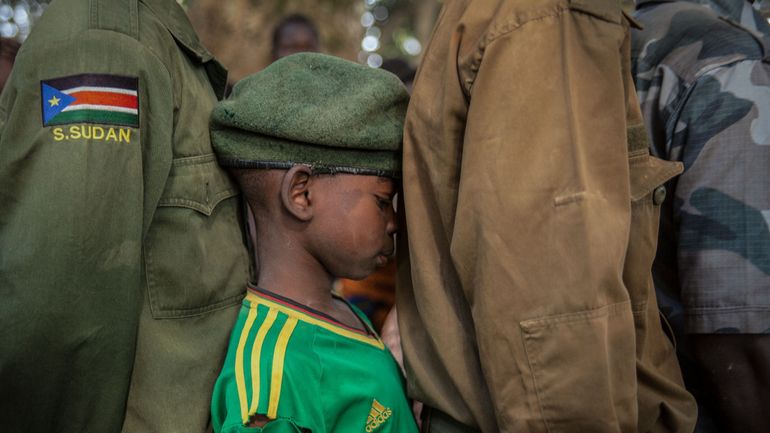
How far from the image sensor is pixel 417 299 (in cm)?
172

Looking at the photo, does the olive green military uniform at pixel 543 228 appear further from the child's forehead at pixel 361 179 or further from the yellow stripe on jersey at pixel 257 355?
the yellow stripe on jersey at pixel 257 355

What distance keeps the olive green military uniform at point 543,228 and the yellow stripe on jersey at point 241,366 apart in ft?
1.47

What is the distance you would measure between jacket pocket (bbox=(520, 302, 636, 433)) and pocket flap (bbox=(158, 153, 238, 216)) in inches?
Result: 35.9

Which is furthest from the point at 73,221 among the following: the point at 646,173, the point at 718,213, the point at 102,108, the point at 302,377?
the point at 718,213

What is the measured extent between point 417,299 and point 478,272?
0.93 ft

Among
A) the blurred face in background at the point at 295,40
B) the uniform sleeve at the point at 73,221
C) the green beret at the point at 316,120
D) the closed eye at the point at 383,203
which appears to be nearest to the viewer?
the uniform sleeve at the point at 73,221

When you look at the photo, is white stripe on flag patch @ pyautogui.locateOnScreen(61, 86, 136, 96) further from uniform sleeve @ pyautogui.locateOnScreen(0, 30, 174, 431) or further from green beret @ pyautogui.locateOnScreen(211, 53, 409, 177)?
green beret @ pyautogui.locateOnScreen(211, 53, 409, 177)

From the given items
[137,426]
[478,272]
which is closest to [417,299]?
[478,272]

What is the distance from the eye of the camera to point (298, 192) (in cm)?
194

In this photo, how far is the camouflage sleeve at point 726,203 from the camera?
5.55 feet

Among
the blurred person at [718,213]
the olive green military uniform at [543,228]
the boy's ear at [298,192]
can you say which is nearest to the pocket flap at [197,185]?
the boy's ear at [298,192]

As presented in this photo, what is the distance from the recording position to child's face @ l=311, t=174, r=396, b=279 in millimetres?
1939

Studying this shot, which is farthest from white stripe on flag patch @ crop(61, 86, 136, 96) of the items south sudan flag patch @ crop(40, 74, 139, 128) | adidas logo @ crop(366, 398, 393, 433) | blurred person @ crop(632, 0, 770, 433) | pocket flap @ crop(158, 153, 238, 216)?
blurred person @ crop(632, 0, 770, 433)

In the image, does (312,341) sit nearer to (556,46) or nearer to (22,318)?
(22,318)
